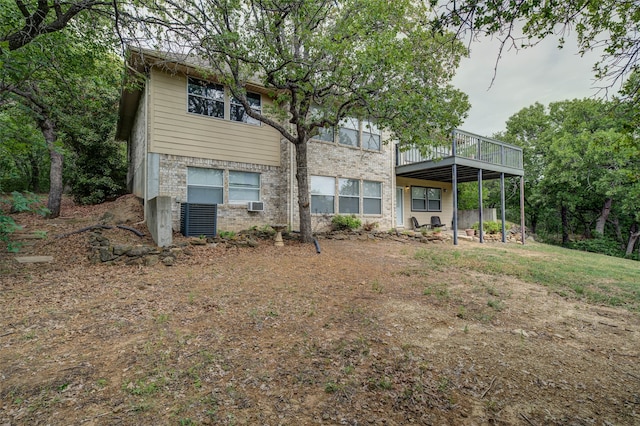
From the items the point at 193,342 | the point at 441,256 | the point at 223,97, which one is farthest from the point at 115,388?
the point at 223,97

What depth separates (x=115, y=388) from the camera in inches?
86.7

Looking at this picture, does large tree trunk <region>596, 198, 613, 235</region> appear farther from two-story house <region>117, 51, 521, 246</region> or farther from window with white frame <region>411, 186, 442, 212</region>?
window with white frame <region>411, 186, 442, 212</region>

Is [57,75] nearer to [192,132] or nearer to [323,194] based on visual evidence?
[192,132]

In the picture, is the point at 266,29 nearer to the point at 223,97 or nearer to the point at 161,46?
the point at 161,46

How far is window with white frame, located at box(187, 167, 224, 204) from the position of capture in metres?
8.74

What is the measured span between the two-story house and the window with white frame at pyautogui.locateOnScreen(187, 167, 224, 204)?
0.10 ft

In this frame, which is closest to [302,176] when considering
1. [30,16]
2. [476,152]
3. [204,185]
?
[204,185]

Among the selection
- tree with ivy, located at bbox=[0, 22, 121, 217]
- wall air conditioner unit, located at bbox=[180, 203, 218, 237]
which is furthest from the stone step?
wall air conditioner unit, located at bbox=[180, 203, 218, 237]

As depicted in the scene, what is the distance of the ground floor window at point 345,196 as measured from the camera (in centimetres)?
1092

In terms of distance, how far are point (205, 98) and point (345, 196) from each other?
239 inches

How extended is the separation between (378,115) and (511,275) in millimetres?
4884

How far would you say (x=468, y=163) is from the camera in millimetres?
A: 11188

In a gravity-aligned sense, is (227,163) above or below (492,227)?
above

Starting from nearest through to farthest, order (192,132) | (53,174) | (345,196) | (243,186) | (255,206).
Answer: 1. (192,132)
2. (255,206)
3. (243,186)
4. (53,174)
5. (345,196)
